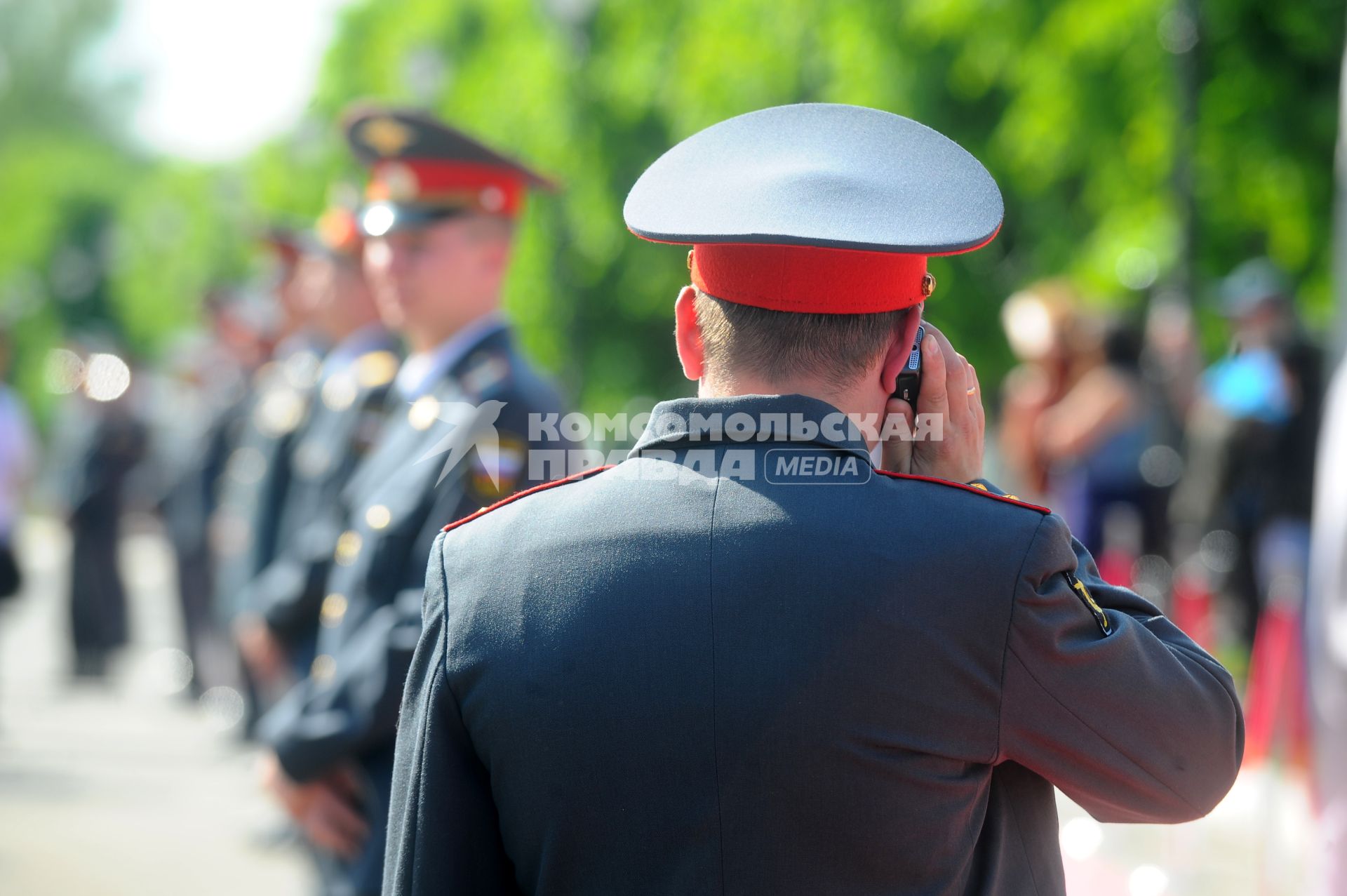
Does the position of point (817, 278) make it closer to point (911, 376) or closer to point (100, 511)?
point (911, 376)

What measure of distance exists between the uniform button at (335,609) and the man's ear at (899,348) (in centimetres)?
197

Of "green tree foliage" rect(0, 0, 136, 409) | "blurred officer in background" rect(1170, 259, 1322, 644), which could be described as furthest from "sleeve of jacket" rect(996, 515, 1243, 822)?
"green tree foliage" rect(0, 0, 136, 409)

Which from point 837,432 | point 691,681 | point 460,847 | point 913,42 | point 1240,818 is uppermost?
point 913,42

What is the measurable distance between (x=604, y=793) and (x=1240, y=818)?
17.1 feet

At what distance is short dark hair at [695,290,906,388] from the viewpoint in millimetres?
1736

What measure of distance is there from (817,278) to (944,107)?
35.5 feet

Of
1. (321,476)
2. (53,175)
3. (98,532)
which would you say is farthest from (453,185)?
(53,175)

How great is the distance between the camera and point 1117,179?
33.7ft

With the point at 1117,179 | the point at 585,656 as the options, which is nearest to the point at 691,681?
the point at 585,656

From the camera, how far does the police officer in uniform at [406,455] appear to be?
3.16 metres

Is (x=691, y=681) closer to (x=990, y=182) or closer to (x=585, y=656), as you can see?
(x=585, y=656)

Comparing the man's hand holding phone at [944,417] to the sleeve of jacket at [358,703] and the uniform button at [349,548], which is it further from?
the uniform button at [349,548]

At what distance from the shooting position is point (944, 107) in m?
12.0

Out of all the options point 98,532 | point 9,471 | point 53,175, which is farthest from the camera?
point 53,175
